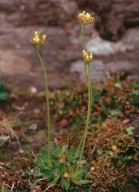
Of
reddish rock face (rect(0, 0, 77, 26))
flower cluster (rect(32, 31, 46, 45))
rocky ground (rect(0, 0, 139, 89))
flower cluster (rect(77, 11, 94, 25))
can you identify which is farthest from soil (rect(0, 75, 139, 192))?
flower cluster (rect(77, 11, 94, 25))

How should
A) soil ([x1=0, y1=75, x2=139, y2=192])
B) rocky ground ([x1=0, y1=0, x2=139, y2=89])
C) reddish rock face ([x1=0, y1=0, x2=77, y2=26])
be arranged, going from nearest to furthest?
soil ([x1=0, y1=75, x2=139, y2=192]), rocky ground ([x1=0, y1=0, x2=139, y2=89]), reddish rock face ([x1=0, y1=0, x2=77, y2=26])

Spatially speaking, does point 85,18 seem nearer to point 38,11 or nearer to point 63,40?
point 63,40

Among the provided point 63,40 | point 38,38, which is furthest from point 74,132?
point 38,38

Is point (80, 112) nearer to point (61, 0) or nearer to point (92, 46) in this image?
point (92, 46)

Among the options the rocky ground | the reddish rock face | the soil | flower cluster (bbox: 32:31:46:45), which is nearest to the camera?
flower cluster (bbox: 32:31:46:45)

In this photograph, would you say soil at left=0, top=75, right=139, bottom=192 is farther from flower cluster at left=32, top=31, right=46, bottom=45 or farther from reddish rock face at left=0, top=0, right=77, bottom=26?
flower cluster at left=32, top=31, right=46, bottom=45

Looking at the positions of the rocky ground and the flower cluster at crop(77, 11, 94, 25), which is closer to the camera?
the flower cluster at crop(77, 11, 94, 25)

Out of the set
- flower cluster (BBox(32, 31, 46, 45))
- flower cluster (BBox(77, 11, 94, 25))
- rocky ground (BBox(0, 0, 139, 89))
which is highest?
flower cluster (BBox(77, 11, 94, 25))

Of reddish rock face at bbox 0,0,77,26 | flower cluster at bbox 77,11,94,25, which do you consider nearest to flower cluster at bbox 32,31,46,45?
flower cluster at bbox 77,11,94,25

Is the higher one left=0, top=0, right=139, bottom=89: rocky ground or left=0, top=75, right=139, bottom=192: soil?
left=0, top=0, right=139, bottom=89: rocky ground
